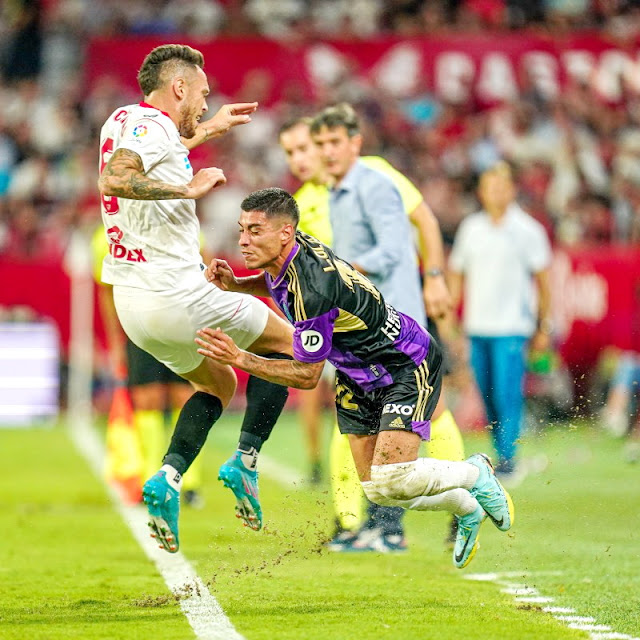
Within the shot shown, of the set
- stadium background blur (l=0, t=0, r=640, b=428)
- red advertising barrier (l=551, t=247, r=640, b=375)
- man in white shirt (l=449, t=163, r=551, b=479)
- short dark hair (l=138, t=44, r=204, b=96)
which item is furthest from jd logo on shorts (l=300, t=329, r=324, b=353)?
stadium background blur (l=0, t=0, r=640, b=428)

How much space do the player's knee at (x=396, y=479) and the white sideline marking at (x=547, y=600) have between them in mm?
791

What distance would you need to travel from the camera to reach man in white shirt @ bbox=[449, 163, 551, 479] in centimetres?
1091

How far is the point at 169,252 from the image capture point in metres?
6.43

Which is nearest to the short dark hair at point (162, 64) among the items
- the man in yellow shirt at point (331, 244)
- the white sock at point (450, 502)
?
the man in yellow shirt at point (331, 244)

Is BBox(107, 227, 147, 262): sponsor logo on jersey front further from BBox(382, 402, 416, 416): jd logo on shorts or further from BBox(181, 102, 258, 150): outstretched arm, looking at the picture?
BBox(382, 402, 416, 416): jd logo on shorts

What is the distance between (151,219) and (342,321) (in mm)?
1053

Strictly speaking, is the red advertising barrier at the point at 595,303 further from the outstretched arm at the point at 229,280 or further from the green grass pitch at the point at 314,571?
the outstretched arm at the point at 229,280

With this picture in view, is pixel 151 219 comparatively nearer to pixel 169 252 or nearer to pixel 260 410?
pixel 169 252

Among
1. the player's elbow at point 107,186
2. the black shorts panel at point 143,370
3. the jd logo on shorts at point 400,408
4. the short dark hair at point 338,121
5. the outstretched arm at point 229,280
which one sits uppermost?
the short dark hair at point 338,121

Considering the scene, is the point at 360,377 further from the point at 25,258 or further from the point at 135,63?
the point at 135,63

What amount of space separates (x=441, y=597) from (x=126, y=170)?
8.47ft

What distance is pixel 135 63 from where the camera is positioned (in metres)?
20.6

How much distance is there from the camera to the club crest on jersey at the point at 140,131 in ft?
20.2

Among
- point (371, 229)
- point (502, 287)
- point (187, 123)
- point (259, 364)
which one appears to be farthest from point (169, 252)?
point (502, 287)
